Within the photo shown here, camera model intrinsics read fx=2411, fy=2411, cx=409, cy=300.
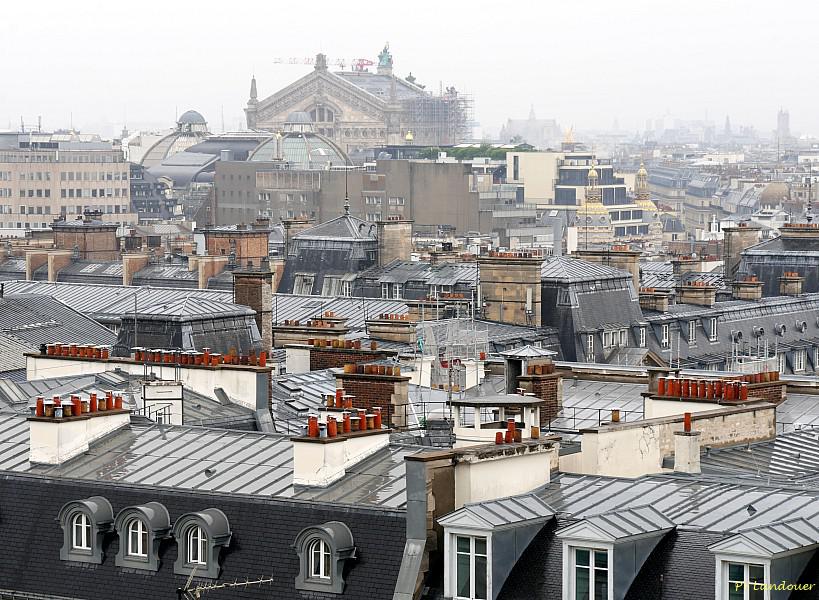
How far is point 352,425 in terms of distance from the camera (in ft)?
107

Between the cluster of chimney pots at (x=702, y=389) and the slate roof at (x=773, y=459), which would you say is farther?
the cluster of chimney pots at (x=702, y=389)

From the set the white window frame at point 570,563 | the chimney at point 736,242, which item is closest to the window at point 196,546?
the white window frame at point 570,563

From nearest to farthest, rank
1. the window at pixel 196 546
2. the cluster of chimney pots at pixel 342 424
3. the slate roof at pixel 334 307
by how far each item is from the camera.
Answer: the window at pixel 196 546
the cluster of chimney pots at pixel 342 424
the slate roof at pixel 334 307

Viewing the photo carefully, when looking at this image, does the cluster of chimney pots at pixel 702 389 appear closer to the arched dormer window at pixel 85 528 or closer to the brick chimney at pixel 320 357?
the arched dormer window at pixel 85 528

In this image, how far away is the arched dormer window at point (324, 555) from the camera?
96.2 ft

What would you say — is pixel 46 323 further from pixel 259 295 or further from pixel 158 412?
pixel 158 412

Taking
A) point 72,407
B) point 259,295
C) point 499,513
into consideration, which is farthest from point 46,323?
point 499,513

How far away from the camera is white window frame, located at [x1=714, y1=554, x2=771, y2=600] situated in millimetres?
26078

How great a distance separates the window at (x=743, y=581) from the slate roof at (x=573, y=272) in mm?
47712

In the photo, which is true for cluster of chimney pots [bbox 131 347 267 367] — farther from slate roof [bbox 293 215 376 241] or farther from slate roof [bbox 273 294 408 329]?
slate roof [bbox 293 215 376 241]

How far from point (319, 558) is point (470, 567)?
2210mm

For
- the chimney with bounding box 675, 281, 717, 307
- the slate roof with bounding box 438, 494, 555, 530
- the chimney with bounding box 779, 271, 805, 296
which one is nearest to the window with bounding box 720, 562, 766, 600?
the slate roof with bounding box 438, 494, 555, 530

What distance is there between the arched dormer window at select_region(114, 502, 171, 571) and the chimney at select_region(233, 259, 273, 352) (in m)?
31.9

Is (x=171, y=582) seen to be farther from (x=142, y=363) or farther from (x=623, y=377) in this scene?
(x=623, y=377)
